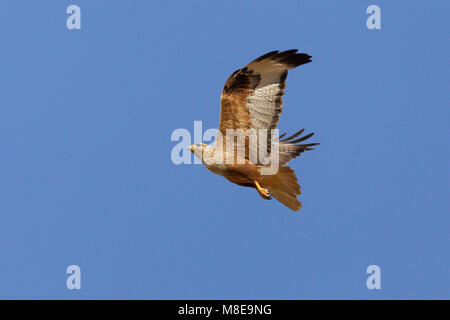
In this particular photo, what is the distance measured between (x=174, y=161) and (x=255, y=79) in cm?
169

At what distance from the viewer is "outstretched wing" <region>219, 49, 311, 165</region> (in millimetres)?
9766

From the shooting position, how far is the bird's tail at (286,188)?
431 inches

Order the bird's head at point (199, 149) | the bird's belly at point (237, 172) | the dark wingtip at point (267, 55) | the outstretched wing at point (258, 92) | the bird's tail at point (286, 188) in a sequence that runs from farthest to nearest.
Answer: the bird's tail at point (286, 188) < the bird's head at point (199, 149) < the bird's belly at point (237, 172) < the outstretched wing at point (258, 92) < the dark wingtip at point (267, 55)

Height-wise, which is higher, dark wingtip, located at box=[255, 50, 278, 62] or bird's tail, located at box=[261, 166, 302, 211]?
dark wingtip, located at box=[255, 50, 278, 62]

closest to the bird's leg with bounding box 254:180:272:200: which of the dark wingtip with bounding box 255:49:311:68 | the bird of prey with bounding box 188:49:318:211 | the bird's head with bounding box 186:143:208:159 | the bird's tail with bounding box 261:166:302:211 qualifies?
the bird of prey with bounding box 188:49:318:211

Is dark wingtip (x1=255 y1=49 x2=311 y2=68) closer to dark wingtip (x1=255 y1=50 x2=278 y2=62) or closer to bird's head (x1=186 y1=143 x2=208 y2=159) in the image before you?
dark wingtip (x1=255 y1=50 x2=278 y2=62)

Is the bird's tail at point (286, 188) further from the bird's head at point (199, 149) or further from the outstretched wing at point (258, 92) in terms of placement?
the bird's head at point (199, 149)

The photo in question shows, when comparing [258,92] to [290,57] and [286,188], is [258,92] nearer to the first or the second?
[290,57]

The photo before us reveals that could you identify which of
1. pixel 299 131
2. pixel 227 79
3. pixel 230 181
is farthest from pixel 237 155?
pixel 299 131

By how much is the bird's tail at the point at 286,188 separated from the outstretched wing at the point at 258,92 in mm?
922

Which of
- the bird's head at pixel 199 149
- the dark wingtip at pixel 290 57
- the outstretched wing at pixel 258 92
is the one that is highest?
the dark wingtip at pixel 290 57

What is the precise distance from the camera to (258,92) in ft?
32.7

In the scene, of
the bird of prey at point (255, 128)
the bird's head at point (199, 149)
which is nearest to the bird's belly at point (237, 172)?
the bird of prey at point (255, 128)
